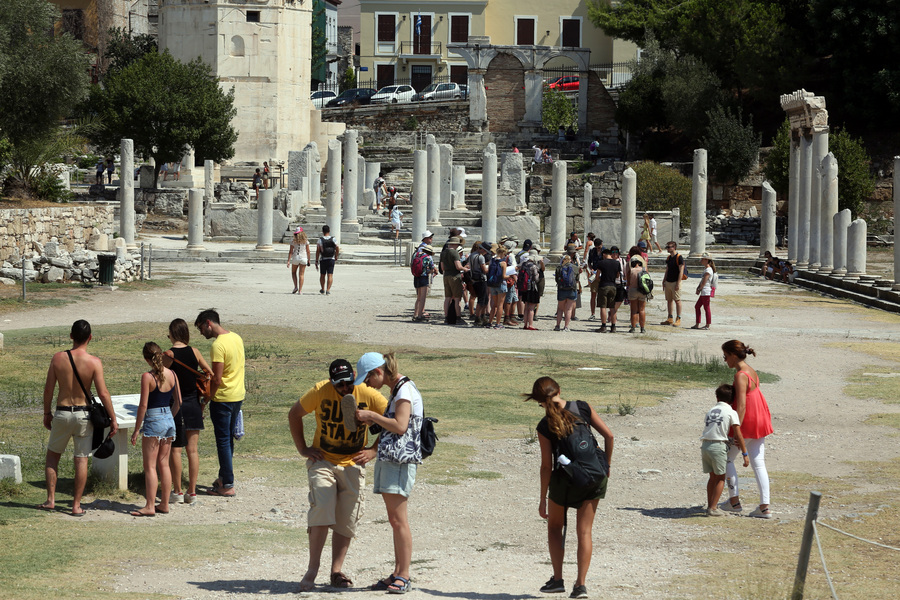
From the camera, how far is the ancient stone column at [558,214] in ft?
117

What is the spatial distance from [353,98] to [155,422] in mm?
59485

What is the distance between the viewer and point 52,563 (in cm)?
744

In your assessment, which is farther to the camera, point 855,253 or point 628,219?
point 628,219

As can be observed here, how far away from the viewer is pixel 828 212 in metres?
30.7

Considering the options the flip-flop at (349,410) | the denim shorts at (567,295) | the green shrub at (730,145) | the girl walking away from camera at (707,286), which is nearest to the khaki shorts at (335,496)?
the flip-flop at (349,410)

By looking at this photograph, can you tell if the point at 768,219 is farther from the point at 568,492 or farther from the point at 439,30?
the point at 439,30

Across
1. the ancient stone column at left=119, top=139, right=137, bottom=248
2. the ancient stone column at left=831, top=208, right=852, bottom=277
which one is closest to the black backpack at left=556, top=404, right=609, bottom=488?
the ancient stone column at left=831, top=208, right=852, bottom=277

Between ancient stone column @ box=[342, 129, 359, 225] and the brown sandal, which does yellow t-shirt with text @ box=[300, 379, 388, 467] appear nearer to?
the brown sandal

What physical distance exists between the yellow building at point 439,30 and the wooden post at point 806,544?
69484mm

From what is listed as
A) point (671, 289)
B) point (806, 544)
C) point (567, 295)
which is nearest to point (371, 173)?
point (671, 289)

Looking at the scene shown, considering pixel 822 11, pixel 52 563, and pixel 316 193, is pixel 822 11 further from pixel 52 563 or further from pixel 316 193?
pixel 52 563

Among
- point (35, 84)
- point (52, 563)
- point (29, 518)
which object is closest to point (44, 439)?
point (29, 518)

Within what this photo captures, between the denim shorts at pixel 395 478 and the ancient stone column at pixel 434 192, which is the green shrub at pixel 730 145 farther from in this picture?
the denim shorts at pixel 395 478

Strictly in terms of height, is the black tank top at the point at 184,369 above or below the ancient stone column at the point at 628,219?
below
